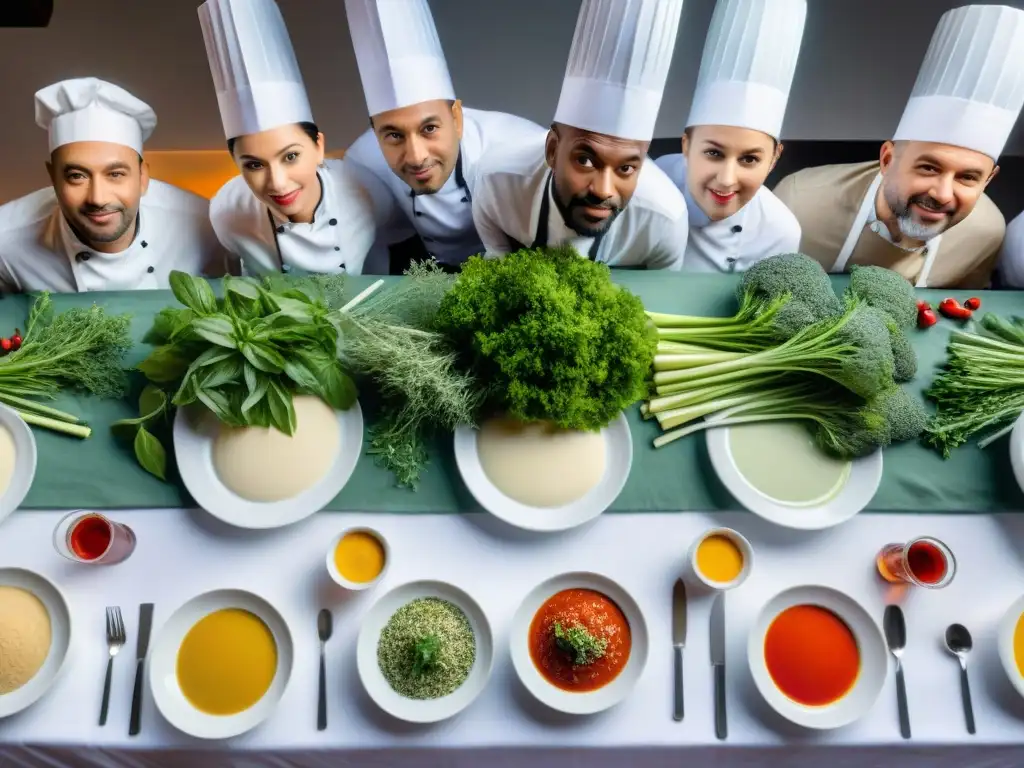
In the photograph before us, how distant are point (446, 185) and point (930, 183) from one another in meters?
1.11

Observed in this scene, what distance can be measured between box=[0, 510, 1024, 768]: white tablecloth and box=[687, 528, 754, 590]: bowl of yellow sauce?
82mm

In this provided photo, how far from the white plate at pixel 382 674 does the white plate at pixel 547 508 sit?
0.19 meters

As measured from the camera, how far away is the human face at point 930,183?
4.45 feet

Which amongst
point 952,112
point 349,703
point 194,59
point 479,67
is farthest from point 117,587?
point 952,112

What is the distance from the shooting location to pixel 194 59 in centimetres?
169

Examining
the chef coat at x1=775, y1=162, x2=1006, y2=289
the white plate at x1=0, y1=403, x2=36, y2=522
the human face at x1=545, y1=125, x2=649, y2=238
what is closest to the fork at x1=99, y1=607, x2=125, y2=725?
the white plate at x1=0, y1=403, x2=36, y2=522

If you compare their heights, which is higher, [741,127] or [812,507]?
[741,127]

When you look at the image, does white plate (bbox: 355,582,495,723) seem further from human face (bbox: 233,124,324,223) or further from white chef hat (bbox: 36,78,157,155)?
white chef hat (bbox: 36,78,157,155)

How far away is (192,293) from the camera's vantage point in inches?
50.4

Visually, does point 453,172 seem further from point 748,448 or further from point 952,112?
point 952,112

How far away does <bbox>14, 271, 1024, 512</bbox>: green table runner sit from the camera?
1.34 m

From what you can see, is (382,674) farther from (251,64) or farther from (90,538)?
(251,64)

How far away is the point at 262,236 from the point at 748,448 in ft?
4.20

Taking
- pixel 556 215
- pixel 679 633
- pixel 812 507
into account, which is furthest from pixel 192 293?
pixel 812 507
